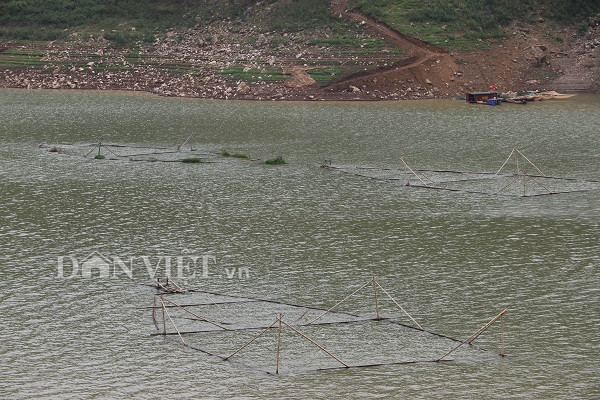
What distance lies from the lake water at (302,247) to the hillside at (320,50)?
42.7ft

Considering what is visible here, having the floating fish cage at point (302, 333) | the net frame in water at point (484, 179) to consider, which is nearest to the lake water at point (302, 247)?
the floating fish cage at point (302, 333)

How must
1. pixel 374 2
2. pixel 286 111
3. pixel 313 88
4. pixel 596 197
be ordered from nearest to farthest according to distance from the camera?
pixel 596 197 → pixel 286 111 → pixel 313 88 → pixel 374 2

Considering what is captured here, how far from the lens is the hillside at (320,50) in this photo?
261 ft

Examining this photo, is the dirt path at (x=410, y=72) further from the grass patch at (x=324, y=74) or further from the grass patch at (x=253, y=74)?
the grass patch at (x=253, y=74)

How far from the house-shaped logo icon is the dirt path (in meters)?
45.9

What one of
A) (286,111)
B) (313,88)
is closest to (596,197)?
(286,111)

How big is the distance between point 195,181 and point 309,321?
859 inches

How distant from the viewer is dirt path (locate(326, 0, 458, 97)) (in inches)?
3086

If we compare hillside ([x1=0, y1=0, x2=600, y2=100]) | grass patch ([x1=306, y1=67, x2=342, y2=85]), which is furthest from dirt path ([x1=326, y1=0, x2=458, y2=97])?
grass patch ([x1=306, y1=67, x2=342, y2=85])

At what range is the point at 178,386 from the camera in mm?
24047

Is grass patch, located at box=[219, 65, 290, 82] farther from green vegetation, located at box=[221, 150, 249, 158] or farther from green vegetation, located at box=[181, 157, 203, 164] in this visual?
green vegetation, located at box=[181, 157, 203, 164]

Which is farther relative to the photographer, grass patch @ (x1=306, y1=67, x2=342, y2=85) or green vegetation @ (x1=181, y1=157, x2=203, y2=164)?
grass patch @ (x1=306, y1=67, x2=342, y2=85)

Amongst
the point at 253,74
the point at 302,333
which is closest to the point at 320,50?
the point at 253,74

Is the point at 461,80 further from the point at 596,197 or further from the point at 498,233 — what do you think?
the point at 498,233
